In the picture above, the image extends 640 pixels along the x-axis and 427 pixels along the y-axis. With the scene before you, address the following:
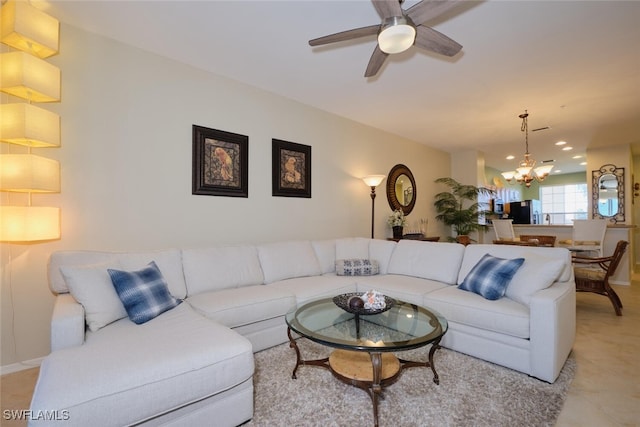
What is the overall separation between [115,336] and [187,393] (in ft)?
1.95

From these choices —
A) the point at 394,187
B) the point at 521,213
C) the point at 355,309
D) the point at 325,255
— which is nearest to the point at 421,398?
the point at 355,309

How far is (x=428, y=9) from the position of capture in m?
1.74

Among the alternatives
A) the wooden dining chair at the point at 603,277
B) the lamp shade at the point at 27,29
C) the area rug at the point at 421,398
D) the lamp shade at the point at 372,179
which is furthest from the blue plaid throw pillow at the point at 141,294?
the wooden dining chair at the point at 603,277

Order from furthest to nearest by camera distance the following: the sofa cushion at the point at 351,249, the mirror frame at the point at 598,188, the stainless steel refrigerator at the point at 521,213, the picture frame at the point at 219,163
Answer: the stainless steel refrigerator at the point at 521,213 < the mirror frame at the point at 598,188 < the sofa cushion at the point at 351,249 < the picture frame at the point at 219,163

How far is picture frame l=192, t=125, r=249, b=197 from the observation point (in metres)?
3.01

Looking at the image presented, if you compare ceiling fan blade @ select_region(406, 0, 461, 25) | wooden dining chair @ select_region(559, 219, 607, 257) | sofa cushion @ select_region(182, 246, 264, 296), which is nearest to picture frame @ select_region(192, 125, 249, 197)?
sofa cushion @ select_region(182, 246, 264, 296)

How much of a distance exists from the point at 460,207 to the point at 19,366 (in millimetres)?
6657

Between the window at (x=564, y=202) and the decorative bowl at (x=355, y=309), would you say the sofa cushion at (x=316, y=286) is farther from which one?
the window at (x=564, y=202)

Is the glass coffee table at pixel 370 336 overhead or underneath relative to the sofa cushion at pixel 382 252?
underneath

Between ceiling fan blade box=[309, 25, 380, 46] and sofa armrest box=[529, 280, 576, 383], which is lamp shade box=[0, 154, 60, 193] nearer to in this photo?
ceiling fan blade box=[309, 25, 380, 46]

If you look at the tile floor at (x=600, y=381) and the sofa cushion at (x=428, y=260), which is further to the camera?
the sofa cushion at (x=428, y=260)

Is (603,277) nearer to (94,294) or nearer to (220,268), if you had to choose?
(220,268)

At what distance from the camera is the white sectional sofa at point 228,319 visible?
127cm

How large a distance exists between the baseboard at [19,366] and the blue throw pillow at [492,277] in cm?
348
